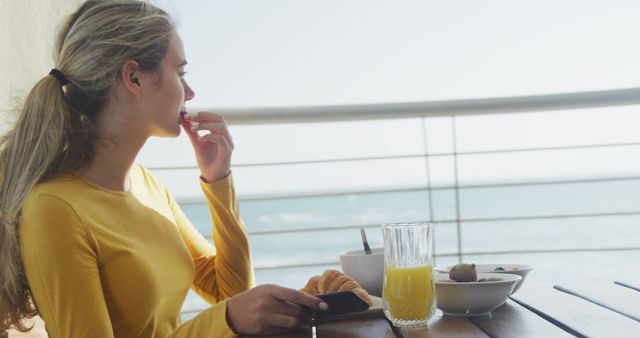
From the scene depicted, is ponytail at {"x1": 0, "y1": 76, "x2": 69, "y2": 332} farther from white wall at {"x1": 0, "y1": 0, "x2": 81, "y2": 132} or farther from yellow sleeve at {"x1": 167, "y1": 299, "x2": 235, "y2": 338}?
white wall at {"x1": 0, "y1": 0, "x2": 81, "y2": 132}

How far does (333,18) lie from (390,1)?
145cm

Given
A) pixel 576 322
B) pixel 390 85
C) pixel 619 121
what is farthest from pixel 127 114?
pixel 390 85

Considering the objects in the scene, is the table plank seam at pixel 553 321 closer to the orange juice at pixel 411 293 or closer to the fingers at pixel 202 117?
the orange juice at pixel 411 293

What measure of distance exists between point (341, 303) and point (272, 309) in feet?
0.29

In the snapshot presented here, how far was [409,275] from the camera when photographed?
0.83 m

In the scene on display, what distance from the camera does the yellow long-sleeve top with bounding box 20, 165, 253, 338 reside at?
837 mm

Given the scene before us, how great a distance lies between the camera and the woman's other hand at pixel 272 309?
834mm

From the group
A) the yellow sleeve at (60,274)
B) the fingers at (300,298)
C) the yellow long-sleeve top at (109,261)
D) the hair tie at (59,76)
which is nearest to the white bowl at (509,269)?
the fingers at (300,298)

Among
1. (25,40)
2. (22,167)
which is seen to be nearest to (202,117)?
(22,167)

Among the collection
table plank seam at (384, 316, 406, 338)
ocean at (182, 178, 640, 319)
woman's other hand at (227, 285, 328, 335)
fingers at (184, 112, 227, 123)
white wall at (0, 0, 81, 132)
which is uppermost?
white wall at (0, 0, 81, 132)

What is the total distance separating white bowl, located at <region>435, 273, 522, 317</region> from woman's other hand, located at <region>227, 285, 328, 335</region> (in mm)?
167

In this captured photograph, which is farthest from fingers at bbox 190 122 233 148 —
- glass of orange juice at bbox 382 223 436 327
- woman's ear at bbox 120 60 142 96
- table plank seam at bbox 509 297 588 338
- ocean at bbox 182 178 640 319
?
ocean at bbox 182 178 640 319

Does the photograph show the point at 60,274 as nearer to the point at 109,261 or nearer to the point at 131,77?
the point at 109,261

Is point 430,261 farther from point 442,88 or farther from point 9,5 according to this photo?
point 442,88
